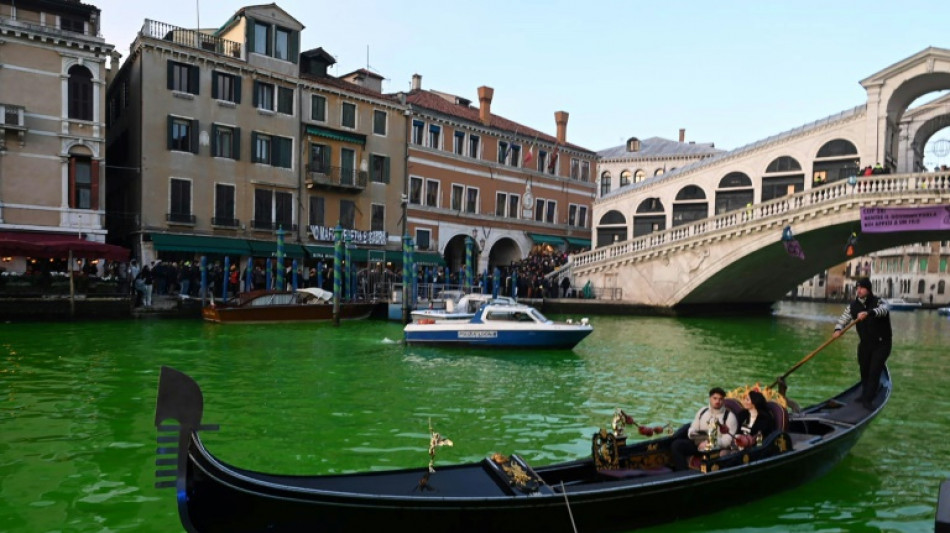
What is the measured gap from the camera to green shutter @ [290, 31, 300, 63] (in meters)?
25.7

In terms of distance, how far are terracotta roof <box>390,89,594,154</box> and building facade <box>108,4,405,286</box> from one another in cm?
230

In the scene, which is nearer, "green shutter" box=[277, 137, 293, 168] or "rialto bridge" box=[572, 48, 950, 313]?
"rialto bridge" box=[572, 48, 950, 313]

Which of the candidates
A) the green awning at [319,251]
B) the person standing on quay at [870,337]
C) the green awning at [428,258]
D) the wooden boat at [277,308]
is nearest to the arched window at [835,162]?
the green awning at [428,258]

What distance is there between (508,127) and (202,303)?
18131 millimetres

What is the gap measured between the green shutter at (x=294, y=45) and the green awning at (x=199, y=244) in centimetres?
728

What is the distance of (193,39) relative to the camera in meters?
23.6

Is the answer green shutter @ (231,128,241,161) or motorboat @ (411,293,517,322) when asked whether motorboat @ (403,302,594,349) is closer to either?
motorboat @ (411,293,517,322)

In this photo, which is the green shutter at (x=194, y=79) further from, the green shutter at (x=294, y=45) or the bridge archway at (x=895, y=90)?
the bridge archway at (x=895, y=90)

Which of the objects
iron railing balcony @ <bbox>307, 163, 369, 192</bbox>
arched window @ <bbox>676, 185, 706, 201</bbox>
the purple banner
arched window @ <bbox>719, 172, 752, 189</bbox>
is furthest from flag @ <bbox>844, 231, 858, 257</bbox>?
iron railing balcony @ <bbox>307, 163, 369, 192</bbox>

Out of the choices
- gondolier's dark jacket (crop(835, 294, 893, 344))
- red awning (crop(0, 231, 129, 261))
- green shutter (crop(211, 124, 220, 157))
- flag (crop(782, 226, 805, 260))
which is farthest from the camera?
green shutter (crop(211, 124, 220, 157))

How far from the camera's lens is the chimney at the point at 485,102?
105ft

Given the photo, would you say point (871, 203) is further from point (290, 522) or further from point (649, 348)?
point (290, 522)

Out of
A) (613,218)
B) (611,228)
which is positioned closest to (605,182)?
(613,218)

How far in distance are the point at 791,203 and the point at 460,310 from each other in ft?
38.4
